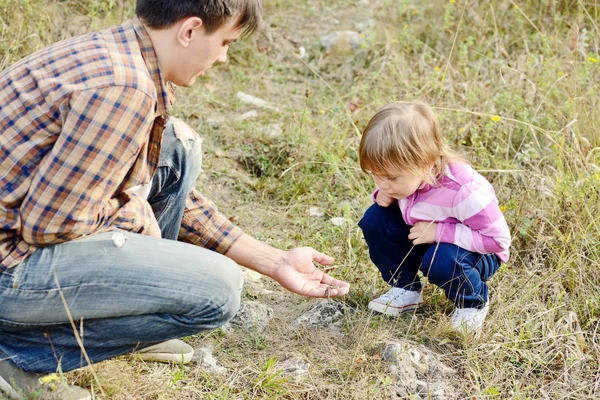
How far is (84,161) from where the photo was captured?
71.7 inches

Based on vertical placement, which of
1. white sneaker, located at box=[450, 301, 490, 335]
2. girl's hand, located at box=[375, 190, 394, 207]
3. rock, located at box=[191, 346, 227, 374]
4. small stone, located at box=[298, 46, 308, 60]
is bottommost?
rock, located at box=[191, 346, 227, 374]

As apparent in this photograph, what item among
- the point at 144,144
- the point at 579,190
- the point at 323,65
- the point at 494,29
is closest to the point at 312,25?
the point at 323,65

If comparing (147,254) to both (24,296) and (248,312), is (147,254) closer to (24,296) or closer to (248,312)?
(24,296)

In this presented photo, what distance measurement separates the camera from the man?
183 cm

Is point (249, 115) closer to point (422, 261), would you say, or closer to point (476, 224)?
point (422, 261)

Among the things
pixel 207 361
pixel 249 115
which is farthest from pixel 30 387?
pixel 249 115

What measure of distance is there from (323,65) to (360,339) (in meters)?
2.97

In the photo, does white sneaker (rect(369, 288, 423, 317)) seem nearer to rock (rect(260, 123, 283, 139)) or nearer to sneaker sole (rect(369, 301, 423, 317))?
sneaker sole (rect(369, 301, 423, 317))

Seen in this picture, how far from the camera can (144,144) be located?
201cm

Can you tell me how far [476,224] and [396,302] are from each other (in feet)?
1.51

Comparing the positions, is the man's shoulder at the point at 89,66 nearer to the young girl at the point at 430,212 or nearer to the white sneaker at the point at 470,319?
the young girl at the point at 430,212

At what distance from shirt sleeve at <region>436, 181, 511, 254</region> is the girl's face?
0.15 meters

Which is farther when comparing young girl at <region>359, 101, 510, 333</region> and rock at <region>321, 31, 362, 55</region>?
rock at <region>321, 31, 362, 55</region>

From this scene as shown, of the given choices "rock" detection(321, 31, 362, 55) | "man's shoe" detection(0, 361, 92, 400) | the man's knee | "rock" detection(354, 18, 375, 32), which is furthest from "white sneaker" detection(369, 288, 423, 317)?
"rock" detection(354, 18, 375, 32)
